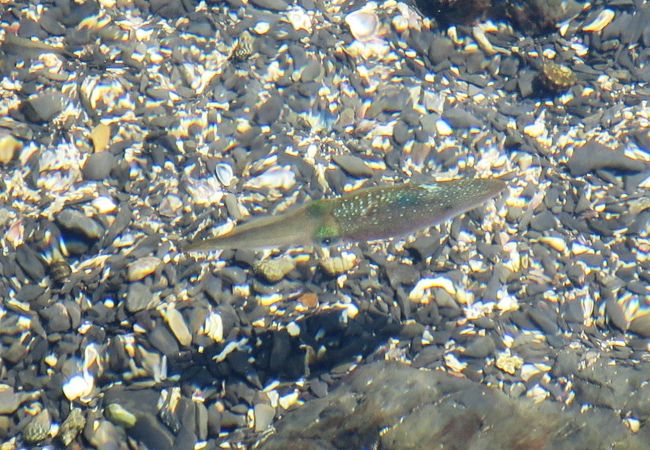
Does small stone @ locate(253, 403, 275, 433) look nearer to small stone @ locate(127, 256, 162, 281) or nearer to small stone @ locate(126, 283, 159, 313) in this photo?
small stone @ locate(126, 283, 159, 313)

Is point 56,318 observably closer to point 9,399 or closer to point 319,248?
point 9,399

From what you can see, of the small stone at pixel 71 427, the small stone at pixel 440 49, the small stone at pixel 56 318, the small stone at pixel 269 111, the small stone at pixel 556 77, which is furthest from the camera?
the small stone at pixel 440 49

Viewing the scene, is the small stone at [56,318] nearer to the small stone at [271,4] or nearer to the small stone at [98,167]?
the small stone at [98,167]

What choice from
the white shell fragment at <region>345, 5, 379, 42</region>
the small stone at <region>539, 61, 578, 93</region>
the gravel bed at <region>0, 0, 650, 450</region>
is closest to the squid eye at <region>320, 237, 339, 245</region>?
the gravel bed at <region>0, 0, 650, 450</region>

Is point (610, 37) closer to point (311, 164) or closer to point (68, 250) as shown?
point (311, 164)

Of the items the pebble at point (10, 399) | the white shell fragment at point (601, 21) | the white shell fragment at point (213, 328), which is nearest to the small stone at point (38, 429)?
the pebble at point (10, 399)

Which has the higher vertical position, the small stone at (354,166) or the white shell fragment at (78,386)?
the small stone at (354,166)
